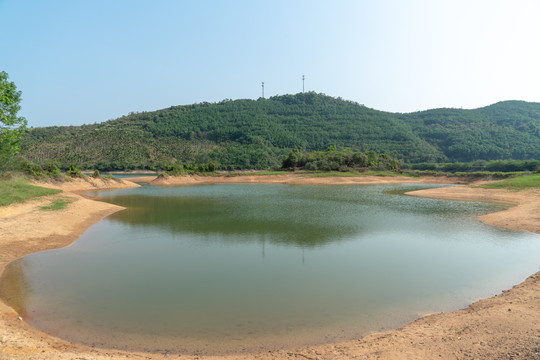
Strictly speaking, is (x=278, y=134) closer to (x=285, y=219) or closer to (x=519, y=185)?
(x=519, y=185)

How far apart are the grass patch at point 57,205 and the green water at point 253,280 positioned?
322 cm

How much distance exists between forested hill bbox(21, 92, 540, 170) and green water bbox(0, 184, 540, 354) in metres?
69.9

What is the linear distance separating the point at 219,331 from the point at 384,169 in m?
71.6

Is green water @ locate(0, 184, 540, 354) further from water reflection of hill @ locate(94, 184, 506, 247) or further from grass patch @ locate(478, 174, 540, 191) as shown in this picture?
grass patch @ locate(478, 174, 540, 191)

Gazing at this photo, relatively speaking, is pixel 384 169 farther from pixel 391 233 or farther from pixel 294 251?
pixel 294 251

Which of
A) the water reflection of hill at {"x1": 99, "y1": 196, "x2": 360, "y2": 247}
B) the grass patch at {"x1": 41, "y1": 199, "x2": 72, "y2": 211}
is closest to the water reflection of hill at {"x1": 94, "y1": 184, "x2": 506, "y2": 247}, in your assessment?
the water reflection of hill at {"x1": 99, "y1": 196, "x2": 360, "y2": 247}

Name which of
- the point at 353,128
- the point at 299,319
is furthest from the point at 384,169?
the point at 299,319

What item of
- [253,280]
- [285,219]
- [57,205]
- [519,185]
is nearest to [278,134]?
[519,185]

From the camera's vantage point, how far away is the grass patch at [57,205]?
19.4 meters

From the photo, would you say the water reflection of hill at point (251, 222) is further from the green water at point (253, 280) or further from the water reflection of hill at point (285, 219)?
the green water at point (253, 280)

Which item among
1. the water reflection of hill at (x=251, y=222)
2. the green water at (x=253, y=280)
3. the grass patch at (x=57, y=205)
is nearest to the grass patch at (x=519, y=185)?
the green water at (x=253, y=280)

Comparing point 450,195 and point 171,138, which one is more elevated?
point 171,138

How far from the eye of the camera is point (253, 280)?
10.2m

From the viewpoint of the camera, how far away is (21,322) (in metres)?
7.02
